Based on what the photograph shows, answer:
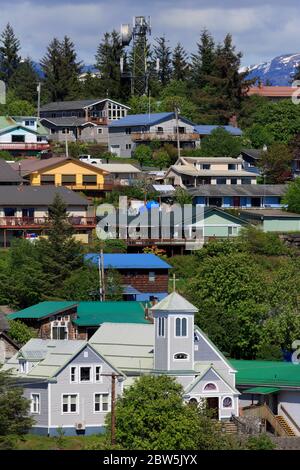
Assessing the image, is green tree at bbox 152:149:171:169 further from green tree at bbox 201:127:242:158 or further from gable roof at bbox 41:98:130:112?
gable roof at bbox 41:98:130:112

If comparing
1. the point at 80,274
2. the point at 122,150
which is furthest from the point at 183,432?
the point at 122,150

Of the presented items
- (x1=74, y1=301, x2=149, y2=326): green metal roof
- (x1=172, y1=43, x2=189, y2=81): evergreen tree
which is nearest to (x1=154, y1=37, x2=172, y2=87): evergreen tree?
(x1=172, y1=43, x2=189, y2=81): evergreen tree

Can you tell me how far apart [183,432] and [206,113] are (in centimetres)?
5309

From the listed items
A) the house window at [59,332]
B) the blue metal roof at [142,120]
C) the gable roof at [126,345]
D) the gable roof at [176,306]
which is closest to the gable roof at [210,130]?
the blue metal roof at [142,120]

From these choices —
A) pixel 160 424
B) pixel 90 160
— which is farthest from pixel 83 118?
pixel 160 424

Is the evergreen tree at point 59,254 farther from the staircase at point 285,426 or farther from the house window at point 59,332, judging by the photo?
the staircase at point 285,426

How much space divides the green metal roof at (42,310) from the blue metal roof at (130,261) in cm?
503

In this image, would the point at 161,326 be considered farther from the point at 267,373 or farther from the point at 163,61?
the point at 163,61

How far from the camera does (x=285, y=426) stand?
4438 cm

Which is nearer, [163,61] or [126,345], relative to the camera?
[126,345]

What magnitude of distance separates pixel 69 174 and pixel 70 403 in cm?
2972

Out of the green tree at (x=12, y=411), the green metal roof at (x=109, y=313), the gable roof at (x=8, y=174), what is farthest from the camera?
the gable roof at (x=8, y=174)

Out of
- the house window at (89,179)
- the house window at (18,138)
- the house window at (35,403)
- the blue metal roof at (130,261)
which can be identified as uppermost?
the house window at (18,138)

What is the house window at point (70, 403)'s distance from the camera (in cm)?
4328
